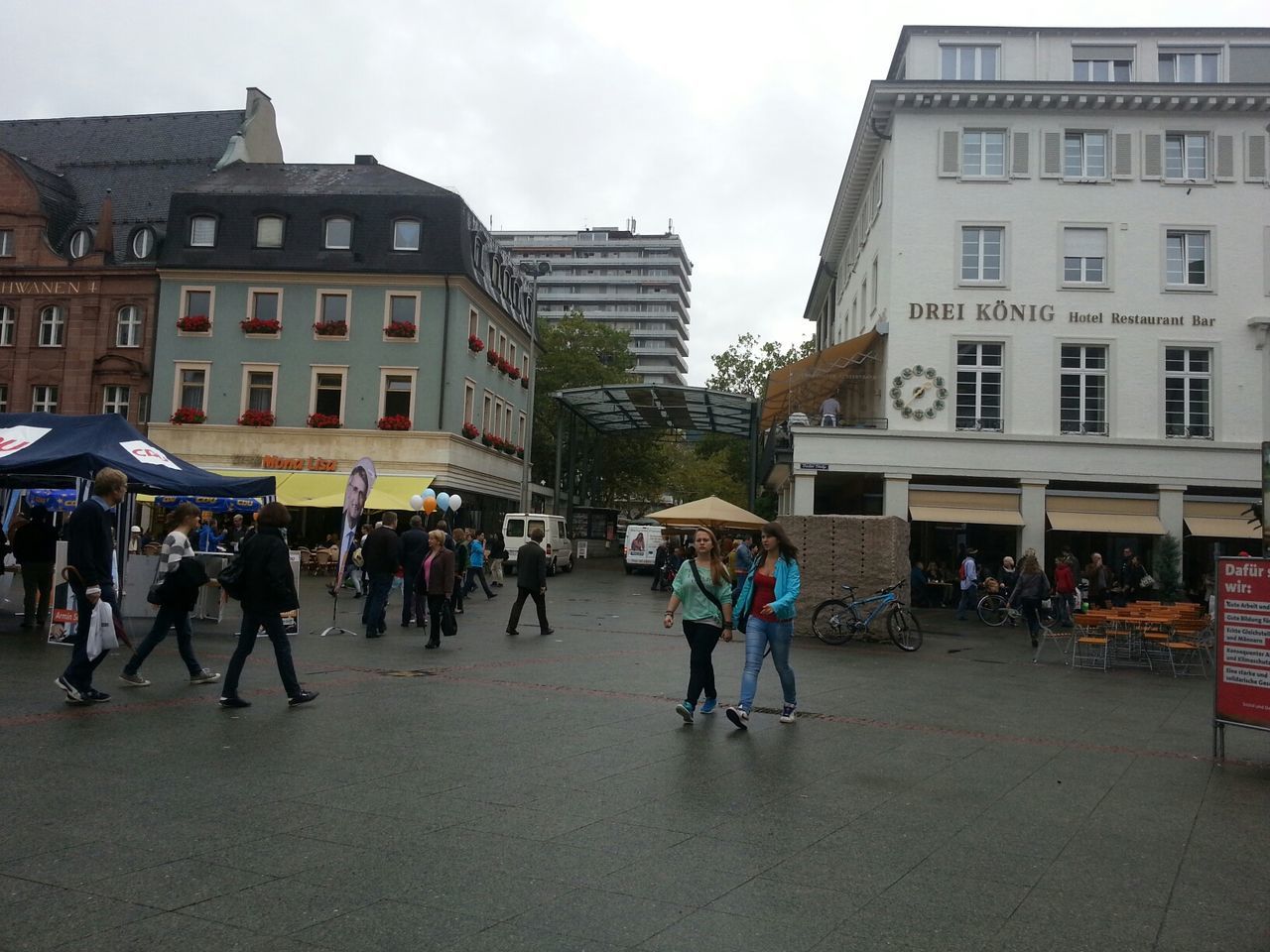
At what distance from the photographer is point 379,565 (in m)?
15.6

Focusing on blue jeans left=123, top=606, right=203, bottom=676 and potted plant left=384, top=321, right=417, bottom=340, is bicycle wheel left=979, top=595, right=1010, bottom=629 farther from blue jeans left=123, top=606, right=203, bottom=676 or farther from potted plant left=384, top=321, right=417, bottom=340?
potted plant left=384, top=321, right=417, bottom=340

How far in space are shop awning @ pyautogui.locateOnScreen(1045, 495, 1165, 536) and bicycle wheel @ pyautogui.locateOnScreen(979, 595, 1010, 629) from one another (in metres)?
6.16

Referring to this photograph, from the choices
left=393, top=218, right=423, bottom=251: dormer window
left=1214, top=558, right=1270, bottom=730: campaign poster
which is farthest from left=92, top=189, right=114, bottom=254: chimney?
left=1214, top=558, right=1270, bottom=730: campaign poster

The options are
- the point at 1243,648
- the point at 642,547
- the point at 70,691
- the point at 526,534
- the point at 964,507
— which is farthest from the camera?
the point at 642,547

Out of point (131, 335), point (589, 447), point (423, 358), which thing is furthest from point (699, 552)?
point (589, 447)

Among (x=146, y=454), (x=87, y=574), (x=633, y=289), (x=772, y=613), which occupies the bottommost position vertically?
(x=772, y=613)

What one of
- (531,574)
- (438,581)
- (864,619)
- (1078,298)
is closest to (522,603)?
(531,574)

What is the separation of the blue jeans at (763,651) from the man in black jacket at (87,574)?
522 cm

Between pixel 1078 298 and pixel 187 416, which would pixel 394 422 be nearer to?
pixel 187 416

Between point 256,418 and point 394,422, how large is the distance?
5118 millimetres

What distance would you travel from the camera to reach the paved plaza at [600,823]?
4.23 metres

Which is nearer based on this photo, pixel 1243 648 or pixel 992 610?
pixel 1243 648

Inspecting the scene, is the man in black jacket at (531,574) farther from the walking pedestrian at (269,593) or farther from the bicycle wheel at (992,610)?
the bicycle wheel at (992,610)

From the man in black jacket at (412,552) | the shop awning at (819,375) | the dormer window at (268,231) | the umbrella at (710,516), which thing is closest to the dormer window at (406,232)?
the dormer window at (268,231)
